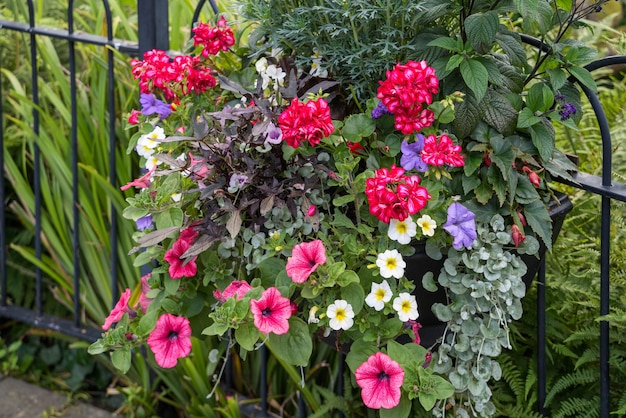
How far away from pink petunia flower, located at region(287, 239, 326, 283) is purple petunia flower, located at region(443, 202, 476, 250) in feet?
0.76

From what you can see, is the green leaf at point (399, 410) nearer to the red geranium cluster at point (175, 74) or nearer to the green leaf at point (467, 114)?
the green leaf at point (467, 114)

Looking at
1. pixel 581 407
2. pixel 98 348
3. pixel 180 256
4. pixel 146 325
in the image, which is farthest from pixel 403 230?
pixel 581 407

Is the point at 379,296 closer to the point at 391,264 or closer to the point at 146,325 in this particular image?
the point at 391,264

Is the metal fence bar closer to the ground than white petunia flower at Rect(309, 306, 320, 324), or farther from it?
closer to the ground

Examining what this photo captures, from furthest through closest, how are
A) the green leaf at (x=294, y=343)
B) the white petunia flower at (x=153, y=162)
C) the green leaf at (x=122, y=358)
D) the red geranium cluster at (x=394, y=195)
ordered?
the white petunia flower at (x=153, y=162) → the green leaf at (x=122, y=358) → the green leaf at (x=294, y=343) → the red geranium cluster at (x=394, y=195)

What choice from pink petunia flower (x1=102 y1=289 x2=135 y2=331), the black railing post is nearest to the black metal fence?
the black railing post

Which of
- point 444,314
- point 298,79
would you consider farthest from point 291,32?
point 444,314

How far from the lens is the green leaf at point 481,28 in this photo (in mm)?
1605

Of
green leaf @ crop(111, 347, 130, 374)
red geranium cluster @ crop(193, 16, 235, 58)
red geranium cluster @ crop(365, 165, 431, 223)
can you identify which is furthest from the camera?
red geranium cluster @ crop(193, 16, 235, 58)

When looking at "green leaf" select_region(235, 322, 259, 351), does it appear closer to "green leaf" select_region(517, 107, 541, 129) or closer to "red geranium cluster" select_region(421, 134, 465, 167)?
"red geranium cluster" select_region(421, 134, 465, 167)

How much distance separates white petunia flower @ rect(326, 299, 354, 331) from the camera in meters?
1.59

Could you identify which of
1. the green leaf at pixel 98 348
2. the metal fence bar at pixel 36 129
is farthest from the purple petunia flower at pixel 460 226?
the metal fence bar at pixel 36 129

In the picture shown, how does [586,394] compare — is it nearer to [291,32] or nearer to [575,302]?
[575,302]

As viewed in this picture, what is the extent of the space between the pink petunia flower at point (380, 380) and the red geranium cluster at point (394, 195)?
0.84 feet
